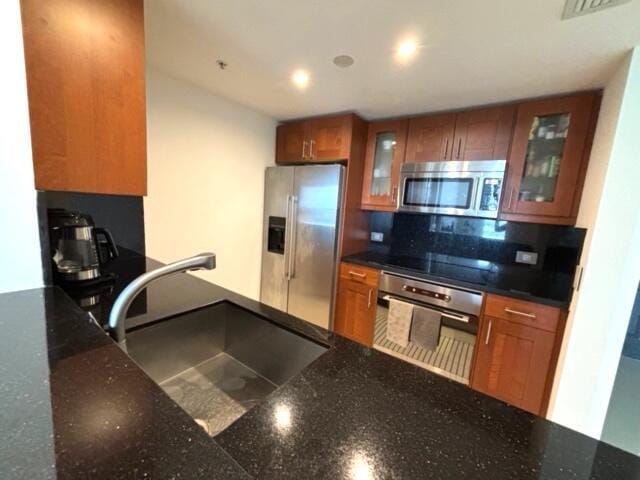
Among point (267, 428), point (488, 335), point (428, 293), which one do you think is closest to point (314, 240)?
point (428, 293)

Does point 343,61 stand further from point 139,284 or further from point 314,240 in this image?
point 139,284

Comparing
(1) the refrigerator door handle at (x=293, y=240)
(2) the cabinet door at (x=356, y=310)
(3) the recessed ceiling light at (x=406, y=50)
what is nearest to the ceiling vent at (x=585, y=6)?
(3) the recessed ceiling light at (x=406, y=50)

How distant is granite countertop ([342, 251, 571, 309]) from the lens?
5.24 ft

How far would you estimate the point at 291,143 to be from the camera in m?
2.53

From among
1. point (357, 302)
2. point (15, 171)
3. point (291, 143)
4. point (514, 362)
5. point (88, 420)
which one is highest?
point (291, 143)

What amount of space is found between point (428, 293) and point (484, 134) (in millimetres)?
1229

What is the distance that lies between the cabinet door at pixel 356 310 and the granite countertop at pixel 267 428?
1488 mm

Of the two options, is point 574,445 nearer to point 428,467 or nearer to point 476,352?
point 428,467

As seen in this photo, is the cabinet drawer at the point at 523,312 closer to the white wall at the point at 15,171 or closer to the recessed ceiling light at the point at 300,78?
the recessed ceiling light at the point at 300,78

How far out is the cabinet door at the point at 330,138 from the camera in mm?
2213

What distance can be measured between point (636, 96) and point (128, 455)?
7.00 feet

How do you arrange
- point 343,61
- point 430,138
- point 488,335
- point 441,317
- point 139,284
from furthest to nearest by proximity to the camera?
point 430,138
point 441,317
point 488,335
point 343,61
point 139,284

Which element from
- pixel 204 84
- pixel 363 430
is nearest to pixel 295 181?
pixel 204 84

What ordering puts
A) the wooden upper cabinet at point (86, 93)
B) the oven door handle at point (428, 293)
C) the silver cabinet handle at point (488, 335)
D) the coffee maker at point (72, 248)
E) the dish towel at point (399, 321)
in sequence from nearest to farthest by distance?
the wooden upper cabinet at point (86, 93)
the coffee maker at point (72, 248)
the silver cabinet handle at point (488, 335)
the oven door handle at point (428, 293)
the dish towel at point (399, 321)
